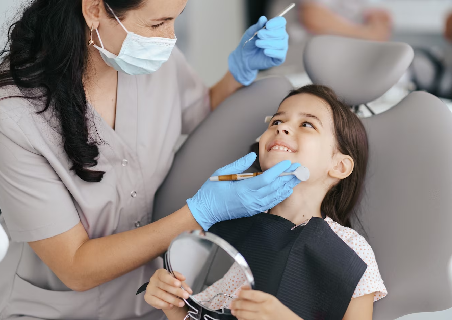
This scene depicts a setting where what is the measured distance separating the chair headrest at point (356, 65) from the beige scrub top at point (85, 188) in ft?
1.46

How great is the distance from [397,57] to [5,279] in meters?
1.29

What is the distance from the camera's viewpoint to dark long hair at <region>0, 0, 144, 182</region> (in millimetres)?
1247

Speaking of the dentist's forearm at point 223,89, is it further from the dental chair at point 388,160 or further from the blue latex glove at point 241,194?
the blue latex glove at point 241,194

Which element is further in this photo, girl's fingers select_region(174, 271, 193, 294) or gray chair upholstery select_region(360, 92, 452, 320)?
Result: gray chair upholstery select_region(360, 92, 452, 320)

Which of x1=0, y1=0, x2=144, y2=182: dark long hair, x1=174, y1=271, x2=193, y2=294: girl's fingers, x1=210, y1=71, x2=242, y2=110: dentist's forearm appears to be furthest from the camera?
x1=210, y1=71, x2=242, y2=110: dentist's forearm

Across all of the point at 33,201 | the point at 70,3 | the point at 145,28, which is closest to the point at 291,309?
the point at 33,201

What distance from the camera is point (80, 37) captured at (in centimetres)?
126

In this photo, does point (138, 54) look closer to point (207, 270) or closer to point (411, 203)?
point (207, 270)

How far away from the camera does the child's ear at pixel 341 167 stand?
1.34 metres

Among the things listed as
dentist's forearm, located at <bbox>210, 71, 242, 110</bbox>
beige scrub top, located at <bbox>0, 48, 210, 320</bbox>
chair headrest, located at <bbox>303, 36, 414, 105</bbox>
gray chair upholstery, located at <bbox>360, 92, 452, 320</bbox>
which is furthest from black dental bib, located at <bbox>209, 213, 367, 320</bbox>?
dentist's forearm, located at <bbox>210, 71, 242, 110</bbox>

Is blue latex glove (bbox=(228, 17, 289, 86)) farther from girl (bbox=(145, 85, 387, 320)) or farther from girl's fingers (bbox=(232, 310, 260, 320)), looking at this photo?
girl's fingers (bbox=(232, 310, 260, 320))

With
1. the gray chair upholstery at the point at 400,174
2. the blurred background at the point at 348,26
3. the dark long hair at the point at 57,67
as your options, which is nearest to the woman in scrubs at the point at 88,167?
the dark long hair at the point at 57,67

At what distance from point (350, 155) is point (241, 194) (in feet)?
1.18

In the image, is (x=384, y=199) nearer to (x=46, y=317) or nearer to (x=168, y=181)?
(x=168, y=181)
